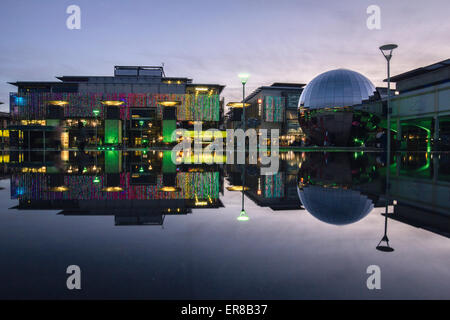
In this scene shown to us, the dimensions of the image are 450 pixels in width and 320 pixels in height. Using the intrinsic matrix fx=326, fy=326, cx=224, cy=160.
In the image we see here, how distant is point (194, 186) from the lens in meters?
9.66

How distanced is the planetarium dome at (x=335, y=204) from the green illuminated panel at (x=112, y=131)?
188 ft

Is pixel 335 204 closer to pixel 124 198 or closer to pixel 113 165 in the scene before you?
pixel 124 198

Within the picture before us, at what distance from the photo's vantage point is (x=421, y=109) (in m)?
41.6

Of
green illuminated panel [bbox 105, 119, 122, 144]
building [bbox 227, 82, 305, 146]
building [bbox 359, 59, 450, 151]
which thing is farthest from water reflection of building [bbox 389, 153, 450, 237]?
building [bbox 227, 82, 305, 146]

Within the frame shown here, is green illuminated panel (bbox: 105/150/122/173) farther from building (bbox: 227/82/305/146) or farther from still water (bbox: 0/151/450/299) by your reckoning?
building (bbox: 227/82/305/146)

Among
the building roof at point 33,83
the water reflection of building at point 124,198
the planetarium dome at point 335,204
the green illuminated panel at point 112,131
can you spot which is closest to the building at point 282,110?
the green illuminated panel at point 112,131

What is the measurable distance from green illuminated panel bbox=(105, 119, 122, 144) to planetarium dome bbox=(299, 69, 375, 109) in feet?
121

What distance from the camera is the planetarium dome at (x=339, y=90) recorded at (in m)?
39.2

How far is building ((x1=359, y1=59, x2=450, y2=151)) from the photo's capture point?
129ft

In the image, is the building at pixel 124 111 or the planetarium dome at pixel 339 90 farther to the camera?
the building at pixel 124 111

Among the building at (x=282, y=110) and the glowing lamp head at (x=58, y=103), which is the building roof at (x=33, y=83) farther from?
the building at (x=282, y=110)

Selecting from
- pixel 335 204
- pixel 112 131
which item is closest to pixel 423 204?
pixel 335 204
